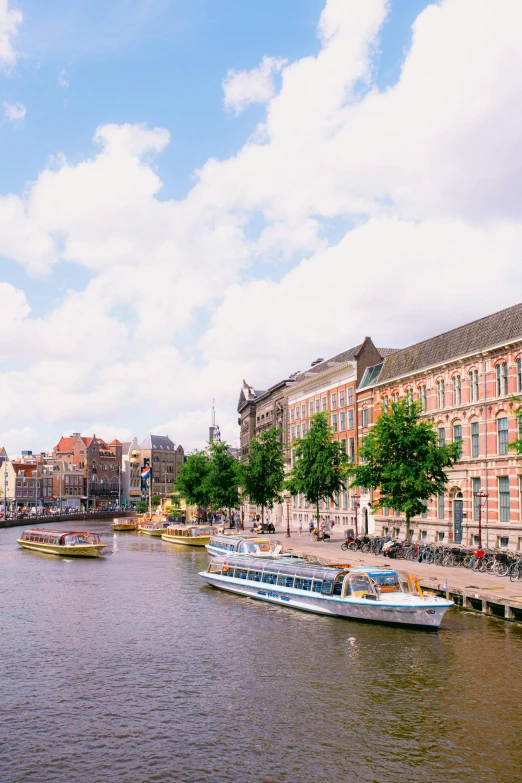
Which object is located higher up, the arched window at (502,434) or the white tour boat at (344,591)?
the arched window at (502,434)

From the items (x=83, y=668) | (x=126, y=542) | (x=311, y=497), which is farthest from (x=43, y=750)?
(x=126, y=542)

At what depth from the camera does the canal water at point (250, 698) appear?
59.0 feet

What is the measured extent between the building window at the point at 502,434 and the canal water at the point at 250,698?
Answer: 63.9ft

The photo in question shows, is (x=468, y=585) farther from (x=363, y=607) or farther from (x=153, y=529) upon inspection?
(x=153, y=529)

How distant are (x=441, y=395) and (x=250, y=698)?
4106 centimetres

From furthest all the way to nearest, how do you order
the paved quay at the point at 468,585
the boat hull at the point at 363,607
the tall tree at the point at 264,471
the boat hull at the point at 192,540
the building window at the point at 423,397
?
the tall tree at the point at 264,471 < the boat hull at the point at 192,540 < the building window at the point at 423,397 < the paved quay at the point at 468,585 < the boat hull at the point at 363,607

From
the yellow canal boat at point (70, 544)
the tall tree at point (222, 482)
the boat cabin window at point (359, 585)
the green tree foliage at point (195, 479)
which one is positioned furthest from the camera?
the green tree foliage at point (195, 479)

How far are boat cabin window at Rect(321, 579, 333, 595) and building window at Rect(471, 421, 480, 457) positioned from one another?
2240cm

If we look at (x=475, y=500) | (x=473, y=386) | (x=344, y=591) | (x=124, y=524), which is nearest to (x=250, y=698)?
(x=344, y=591)

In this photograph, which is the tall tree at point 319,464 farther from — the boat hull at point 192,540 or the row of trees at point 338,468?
the boat hull at point 192,540

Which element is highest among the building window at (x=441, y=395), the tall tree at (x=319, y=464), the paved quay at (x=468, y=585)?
the building window at (x=441, y=395)

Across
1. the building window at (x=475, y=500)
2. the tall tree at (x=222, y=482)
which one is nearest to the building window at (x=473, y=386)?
the building window at (x=475, y=500)

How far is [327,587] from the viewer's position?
3675 cm

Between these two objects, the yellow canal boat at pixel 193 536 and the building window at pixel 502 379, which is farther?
the yellow canal boat at pixel 193 536
